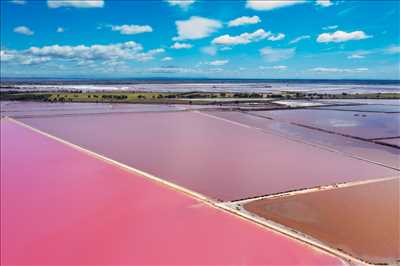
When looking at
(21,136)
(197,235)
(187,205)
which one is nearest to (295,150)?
(187,205)

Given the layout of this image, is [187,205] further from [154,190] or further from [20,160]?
[20,160]

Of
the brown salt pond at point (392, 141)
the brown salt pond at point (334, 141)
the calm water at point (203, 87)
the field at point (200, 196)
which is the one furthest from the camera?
the calm water at point (203, 87)

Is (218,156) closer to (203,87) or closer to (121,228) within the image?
(121,228)

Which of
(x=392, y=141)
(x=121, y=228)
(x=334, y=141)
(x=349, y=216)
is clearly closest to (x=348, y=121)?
(x=392, y=141)

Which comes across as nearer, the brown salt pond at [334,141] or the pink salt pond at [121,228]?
the pink salt pond at [121,228]

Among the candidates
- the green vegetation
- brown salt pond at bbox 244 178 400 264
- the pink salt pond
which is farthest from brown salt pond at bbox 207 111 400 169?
the green vegetation

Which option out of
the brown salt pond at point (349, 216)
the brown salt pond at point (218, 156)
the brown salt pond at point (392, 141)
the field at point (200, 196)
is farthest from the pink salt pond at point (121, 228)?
the brown salt pond at point (392, 141)

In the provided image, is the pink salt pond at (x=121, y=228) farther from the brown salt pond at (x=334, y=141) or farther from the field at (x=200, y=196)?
the brown salt pond at (x=334, y=141)
